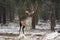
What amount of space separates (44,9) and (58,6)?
3.26 feet

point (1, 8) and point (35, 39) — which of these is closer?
point (35, 39)

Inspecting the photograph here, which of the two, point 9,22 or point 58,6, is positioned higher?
point 58,6

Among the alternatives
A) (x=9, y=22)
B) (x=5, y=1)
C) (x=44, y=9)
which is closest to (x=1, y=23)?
(x=9, y=22)

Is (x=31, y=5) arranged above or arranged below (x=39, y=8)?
above

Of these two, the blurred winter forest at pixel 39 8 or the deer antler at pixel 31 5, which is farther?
the blurred winter forest at pixel 39 8

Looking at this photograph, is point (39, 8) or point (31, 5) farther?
point (39, 8)

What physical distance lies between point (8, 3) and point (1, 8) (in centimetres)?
77

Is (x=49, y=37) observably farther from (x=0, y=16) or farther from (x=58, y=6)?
(x=0, y=16)

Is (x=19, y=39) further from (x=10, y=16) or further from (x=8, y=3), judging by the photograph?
(x=10, y=16)

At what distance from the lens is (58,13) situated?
12562 mm

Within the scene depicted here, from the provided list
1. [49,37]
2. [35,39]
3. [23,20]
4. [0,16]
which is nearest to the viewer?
[49,37]

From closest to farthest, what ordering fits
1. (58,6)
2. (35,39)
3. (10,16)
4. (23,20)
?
(35,39), (23,20), (58,6), (10,16)

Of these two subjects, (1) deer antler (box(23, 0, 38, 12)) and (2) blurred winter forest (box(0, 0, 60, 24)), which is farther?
(2) blurred winter forest (box(0, 0, 60, 24))

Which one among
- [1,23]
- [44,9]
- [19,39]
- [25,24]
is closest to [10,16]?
[1,23]
